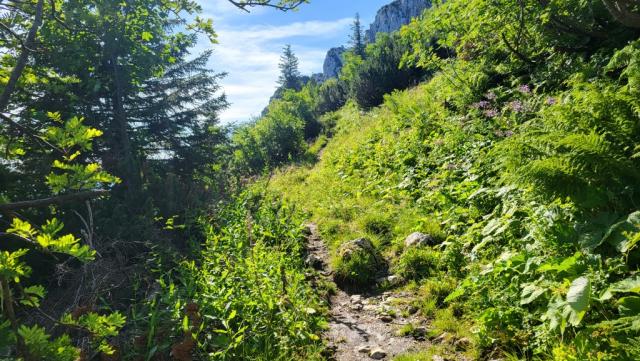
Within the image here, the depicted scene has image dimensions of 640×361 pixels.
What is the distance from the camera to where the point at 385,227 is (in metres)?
6.75

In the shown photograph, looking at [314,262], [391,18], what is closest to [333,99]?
[314,262]

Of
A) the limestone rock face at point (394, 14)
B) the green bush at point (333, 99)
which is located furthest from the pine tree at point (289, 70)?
the limestone rock face at point (394, 14)

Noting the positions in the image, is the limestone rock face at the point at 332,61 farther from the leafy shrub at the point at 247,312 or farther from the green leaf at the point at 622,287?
the green leaf at the point at 622,287

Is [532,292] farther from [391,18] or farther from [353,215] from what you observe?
[391,18]

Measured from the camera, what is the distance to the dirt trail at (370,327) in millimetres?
3854

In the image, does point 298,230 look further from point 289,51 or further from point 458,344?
point 289,51

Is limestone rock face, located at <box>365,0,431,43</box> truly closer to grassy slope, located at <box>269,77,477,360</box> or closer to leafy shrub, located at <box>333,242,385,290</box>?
grassy slope, located at <box>269,77,477,360</box>

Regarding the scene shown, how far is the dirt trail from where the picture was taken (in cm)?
385

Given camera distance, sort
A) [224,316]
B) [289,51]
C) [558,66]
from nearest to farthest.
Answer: [224,316]
[558,66]
[289,51]

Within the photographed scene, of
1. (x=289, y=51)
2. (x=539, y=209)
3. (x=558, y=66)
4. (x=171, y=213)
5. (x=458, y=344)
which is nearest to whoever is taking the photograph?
(x=458, y=344)

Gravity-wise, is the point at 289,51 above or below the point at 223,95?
above

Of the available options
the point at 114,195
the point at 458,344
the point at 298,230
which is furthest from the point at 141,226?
the point at 458,344

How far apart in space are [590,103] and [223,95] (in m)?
11.3

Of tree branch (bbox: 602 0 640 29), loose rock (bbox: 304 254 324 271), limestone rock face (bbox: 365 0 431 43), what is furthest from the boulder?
limestone rock face (bbox: 365 0 431 43)
